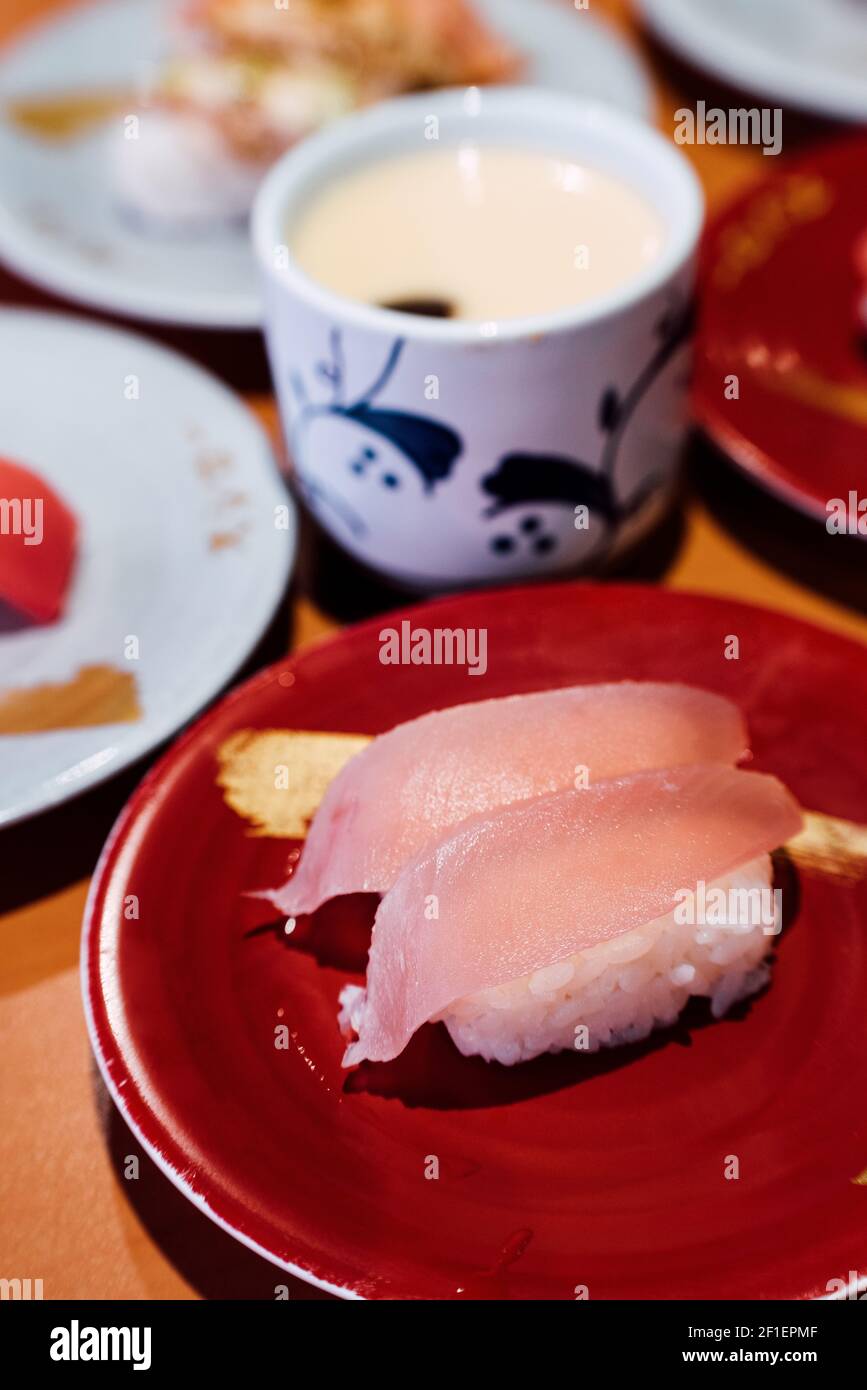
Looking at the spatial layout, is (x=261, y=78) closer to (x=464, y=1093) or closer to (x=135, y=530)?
(x=135, y=530)

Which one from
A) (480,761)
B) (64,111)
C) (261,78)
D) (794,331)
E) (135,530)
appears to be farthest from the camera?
(64,111)

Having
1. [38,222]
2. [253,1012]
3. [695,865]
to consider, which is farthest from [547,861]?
[38,222]

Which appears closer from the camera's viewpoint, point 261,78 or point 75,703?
point 75,703

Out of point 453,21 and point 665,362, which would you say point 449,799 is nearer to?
point 665,362

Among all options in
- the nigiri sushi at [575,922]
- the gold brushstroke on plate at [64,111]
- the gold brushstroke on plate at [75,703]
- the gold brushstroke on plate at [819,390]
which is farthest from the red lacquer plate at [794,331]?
the gold brushstroke on plate at [64,111]

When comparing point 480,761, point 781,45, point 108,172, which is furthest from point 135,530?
point 781,45

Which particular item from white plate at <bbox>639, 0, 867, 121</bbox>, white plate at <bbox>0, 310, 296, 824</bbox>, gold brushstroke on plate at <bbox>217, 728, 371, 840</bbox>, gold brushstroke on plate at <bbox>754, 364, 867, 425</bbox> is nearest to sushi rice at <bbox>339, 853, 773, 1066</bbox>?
gold brushstroke on plate at <bbox>217, 728, 371, 840</bbox>

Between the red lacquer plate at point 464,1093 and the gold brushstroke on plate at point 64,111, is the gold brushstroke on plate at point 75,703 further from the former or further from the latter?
the gold brushstroke on plate at point 64,111

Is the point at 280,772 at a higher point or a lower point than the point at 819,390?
lower
